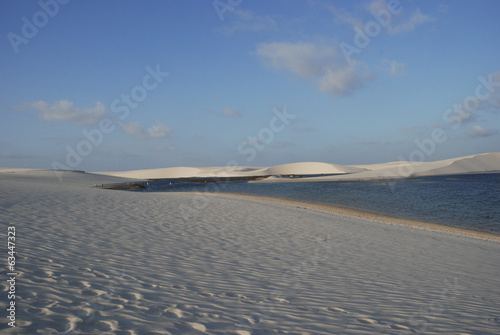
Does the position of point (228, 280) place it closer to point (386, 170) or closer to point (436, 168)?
point (386, 170)

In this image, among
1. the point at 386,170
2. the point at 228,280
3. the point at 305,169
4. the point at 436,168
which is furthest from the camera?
the point at 305,169

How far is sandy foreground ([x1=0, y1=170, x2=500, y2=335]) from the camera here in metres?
3.60

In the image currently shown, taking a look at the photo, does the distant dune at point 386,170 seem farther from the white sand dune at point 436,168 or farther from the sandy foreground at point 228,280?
the sandy foreground at point 228,280

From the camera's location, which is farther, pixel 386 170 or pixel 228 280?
pixel 386 170

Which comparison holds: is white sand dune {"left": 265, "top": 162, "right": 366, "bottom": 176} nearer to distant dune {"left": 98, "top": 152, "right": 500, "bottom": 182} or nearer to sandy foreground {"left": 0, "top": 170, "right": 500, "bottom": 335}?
distant dune {"left": 98, "top": 152, "right": 500, "bottom": 182}

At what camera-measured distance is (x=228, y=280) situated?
17.5ft

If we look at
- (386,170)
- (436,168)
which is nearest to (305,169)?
(386,170)

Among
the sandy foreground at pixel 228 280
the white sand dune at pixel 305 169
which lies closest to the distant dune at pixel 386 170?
the white sand dune at pixel 305 169

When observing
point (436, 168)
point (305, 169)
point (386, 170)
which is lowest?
point (386, 170)

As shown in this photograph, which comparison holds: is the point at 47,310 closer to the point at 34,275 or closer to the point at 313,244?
the point at 34,275

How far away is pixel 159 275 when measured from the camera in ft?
17.3

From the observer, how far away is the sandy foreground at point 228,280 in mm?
3596

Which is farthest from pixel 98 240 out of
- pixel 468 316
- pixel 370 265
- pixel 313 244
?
pixel 468 316

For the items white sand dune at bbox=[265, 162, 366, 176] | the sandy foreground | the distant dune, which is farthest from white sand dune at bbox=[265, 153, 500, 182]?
the sandy foreground
